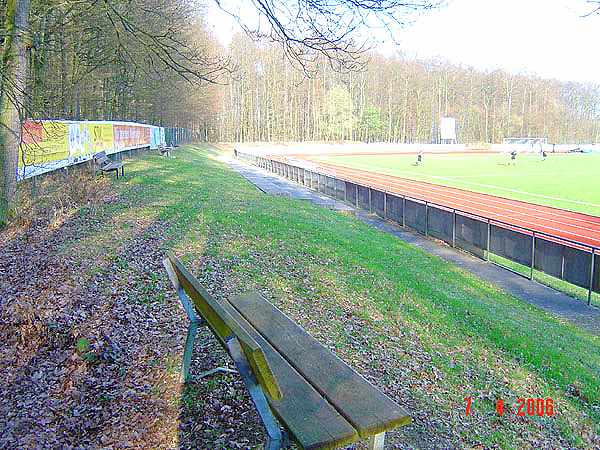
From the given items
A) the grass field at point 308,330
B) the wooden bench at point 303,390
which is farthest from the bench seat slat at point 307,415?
the grass field at point 308,330

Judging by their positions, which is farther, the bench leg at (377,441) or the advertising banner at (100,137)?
the advertising banner at (100,137)

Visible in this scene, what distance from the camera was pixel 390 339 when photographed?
22.6 ft

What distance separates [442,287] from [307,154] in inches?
2910

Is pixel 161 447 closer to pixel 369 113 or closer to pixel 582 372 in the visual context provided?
pixel 582 372

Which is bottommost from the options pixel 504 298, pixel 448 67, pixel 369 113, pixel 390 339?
pixel 504 298

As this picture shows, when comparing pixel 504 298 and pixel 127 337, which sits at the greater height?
pixel 127 337

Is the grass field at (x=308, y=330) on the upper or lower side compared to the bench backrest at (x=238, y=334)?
lower

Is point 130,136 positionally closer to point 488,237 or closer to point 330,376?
point 488,237

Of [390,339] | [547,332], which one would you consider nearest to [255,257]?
[390,339]

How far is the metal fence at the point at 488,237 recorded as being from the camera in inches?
496

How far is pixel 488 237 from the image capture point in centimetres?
1586

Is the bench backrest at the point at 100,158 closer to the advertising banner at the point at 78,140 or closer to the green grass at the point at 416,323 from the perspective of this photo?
the advertising banner at the point at 78,140

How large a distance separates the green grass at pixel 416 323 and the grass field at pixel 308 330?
0.03 metres
